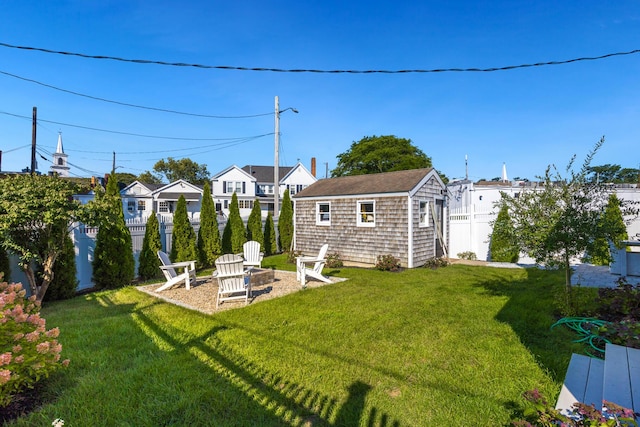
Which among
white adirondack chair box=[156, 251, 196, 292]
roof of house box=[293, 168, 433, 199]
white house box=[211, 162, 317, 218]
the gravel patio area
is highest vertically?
white house box=[211, 162, 317, 218]

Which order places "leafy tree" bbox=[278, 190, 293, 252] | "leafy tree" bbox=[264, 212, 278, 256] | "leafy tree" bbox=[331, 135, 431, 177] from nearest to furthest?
1. "leafy tree" bbox=[264, 212, 278, 256]
2. "leafy tree" bbox=[278, 190, 293, 252]
3. "leafy tree" bbox=[331, 135, 431, 177]

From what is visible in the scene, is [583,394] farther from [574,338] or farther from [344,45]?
[344,45]

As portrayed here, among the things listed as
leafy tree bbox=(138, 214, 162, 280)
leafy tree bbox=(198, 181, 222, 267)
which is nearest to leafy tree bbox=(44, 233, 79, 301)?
leafy tree bbox=(138, 214, 162, 280)

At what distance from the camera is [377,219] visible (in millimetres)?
11695

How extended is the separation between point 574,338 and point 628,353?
5.70ft

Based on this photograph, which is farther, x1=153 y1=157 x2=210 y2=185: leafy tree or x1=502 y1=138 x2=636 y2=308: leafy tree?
x1=153 y1=157 x2=210 y2=185: leafy tree

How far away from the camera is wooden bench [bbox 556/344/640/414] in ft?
7.31

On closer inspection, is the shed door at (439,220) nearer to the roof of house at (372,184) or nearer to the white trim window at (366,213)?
the roof of house at (372,184)

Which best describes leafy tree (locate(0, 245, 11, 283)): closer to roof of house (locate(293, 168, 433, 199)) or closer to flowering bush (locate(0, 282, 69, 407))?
flowering bush (locate(0, 282, 69, 407))

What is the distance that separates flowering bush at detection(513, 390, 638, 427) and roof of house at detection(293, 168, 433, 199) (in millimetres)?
8868

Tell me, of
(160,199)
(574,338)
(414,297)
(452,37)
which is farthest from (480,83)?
(160,199)

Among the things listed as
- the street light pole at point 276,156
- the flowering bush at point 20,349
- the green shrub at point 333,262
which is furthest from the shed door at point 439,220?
the flowering bush at point 20,349

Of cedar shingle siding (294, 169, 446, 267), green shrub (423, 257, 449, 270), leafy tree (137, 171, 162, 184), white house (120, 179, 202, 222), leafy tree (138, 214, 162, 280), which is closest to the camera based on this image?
leafy tree (138, 214, 162, 280)

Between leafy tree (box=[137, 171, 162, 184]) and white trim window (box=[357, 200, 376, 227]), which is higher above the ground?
leafy tree (box=[137, 171, 162, 184])
